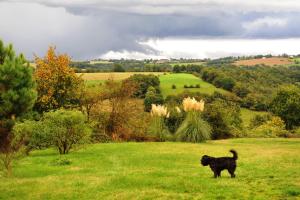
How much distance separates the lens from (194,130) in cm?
3741

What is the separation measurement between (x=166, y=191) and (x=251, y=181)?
11.3 ft

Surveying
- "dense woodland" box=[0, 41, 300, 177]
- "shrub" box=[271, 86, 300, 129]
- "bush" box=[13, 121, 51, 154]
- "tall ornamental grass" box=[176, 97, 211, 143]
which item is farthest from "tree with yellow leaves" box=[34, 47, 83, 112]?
"shrub" box=[271, 86, 300, 129]

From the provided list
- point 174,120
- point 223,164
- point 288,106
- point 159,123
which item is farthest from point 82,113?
point 288,106

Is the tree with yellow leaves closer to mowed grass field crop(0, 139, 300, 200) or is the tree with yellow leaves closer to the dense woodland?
the dense woodland

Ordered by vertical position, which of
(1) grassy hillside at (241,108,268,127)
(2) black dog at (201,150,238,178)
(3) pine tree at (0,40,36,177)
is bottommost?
(1) grassy hillside at (241,108,268,127)

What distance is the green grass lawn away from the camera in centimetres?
9435

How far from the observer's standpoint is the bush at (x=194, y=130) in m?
37.0

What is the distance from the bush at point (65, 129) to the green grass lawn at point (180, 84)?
2402 inches

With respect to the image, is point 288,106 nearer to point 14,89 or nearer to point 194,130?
point 194,130

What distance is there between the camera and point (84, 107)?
4406 cm

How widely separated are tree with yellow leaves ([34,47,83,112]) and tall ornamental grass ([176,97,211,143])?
11.0m

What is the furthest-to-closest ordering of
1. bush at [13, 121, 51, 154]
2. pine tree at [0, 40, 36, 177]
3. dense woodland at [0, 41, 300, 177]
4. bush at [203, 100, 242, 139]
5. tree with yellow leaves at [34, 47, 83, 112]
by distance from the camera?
bush at [203, 100, 242, 139], tree with yellow leaves at [34, 47, 83, 112], pine tree at [0, 40, 36, 177], dense woodland at [0, 41, 300, 177], bush at [13, 121, 51, 154]

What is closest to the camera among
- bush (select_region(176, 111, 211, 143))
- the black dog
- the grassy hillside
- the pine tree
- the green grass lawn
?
the black dog

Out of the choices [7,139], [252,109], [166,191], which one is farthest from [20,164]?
[252,109]
